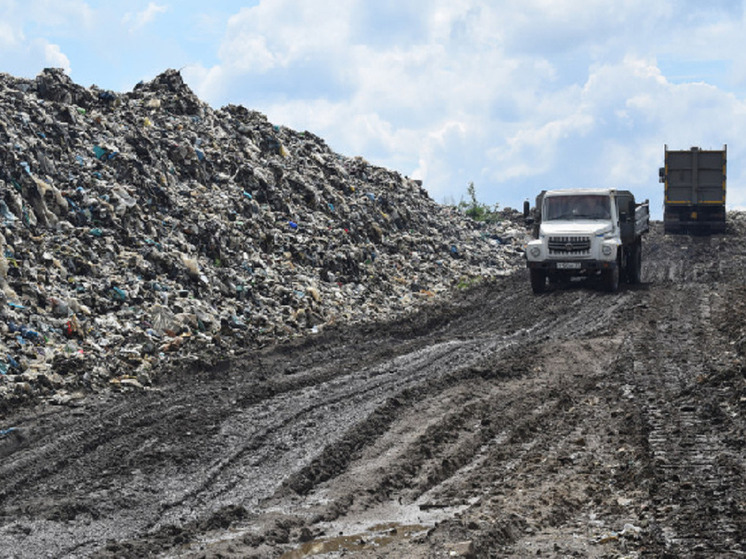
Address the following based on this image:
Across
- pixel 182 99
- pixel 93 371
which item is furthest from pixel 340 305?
pixel 182 99

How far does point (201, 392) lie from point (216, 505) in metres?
4.15

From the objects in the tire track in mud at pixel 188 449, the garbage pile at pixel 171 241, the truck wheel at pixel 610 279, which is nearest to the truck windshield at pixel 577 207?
the truck wheel at pixel 610 279

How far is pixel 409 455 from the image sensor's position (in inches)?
339

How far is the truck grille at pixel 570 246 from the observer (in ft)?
61.0

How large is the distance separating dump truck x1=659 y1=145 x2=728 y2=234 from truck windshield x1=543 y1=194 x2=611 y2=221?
520 inches

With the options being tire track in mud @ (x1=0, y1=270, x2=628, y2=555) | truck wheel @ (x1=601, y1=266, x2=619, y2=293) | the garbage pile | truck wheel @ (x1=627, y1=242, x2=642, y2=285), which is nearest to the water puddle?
tire track in mud @ (x1=0, y1=270, x2=628, y2=555)

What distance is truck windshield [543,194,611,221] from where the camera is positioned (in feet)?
62.1

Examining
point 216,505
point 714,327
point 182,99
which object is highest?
point 182,99

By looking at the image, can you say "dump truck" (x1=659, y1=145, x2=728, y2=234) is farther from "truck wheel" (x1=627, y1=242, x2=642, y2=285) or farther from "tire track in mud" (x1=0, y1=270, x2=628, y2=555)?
"tire track in mud" (x1=0, y1=270, x2=628, y2=555)

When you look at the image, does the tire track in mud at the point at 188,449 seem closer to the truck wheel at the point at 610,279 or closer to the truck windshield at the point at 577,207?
the truck wheel at the point at 610,279

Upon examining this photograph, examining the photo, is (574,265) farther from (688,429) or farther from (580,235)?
(688,429)

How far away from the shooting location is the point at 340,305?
1784cm

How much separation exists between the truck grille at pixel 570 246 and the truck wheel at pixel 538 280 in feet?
2.57

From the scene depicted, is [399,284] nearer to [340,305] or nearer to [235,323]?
[340,305]
